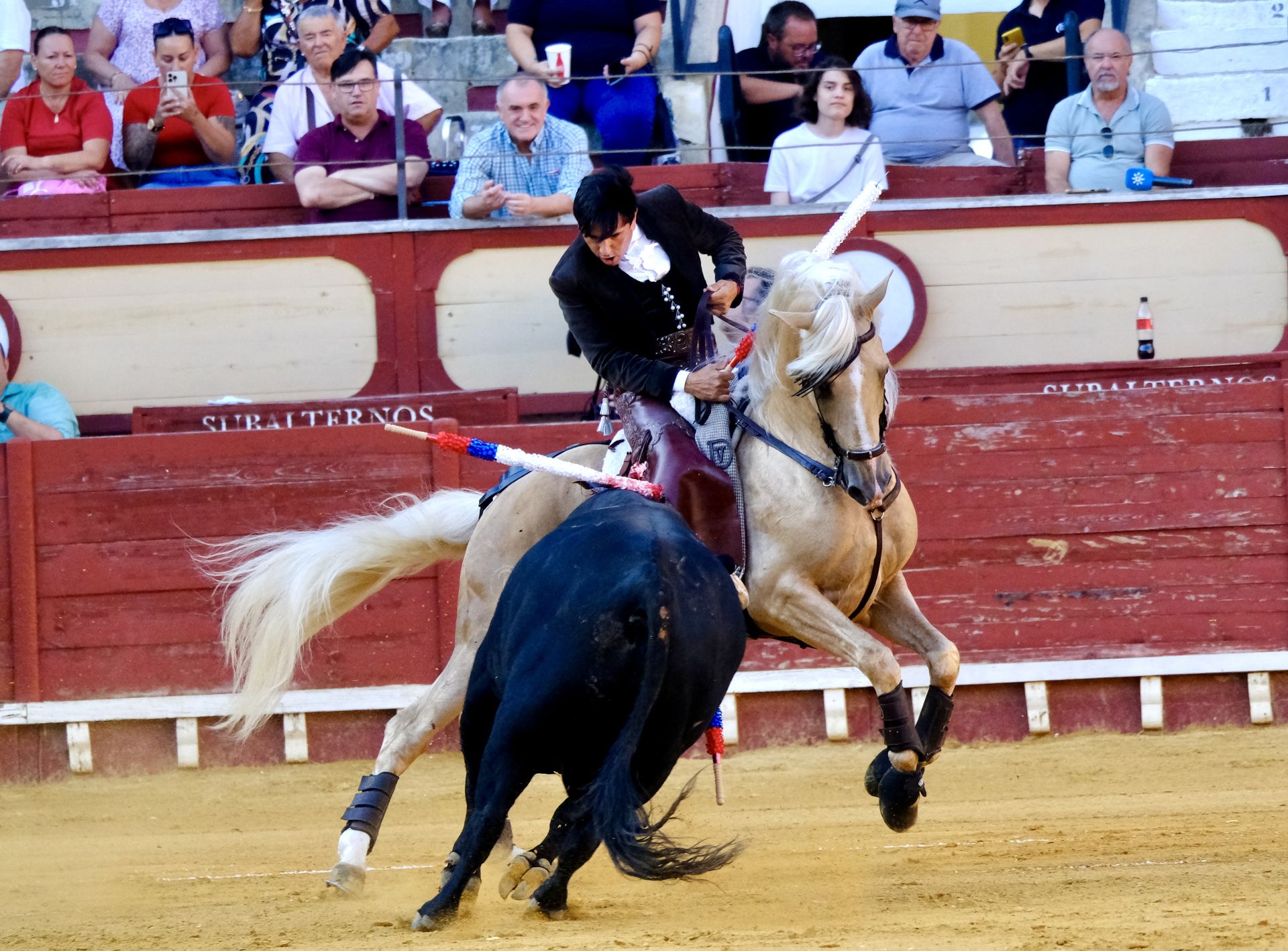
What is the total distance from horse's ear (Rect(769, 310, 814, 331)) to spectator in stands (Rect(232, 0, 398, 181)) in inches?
204

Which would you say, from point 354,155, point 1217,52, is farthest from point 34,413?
point 1217,52

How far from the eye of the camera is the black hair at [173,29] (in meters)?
8.18

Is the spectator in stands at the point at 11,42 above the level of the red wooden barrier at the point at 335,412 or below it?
above

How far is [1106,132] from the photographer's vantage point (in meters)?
7.98

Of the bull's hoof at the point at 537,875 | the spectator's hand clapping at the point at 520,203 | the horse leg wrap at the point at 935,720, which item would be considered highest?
the spectator's hand clapping at the point at 520,203

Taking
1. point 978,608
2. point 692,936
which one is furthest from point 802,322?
point 978,608

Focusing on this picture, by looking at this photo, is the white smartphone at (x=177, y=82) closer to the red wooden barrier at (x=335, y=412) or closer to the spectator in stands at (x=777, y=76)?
the red wooden barrier at (x=335, y=412)

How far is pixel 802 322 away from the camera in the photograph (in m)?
4.17

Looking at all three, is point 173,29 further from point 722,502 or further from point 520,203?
point 722,502

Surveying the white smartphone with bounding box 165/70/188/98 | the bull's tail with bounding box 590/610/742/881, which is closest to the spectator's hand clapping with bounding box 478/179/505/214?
the white smartphone with bounding box 165/70/188/98

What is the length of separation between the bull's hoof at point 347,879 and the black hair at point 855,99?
15.9ft

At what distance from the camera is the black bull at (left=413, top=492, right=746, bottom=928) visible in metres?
3.17

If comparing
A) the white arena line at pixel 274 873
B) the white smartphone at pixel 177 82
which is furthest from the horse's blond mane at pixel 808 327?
the white smartphone at pixel 177 82

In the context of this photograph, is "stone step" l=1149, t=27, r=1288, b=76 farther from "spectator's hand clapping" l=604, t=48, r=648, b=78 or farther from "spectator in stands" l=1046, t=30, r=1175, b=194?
"spectator's hand clapping" l=604, t=48, r=648, b=78
